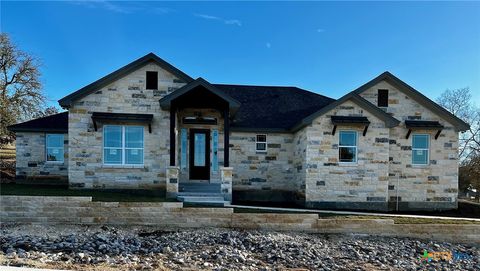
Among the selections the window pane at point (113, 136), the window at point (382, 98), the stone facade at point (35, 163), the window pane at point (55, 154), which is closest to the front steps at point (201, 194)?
the window pane at point (113, 136)

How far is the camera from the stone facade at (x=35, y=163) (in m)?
15.3

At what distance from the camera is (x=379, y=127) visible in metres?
13.0

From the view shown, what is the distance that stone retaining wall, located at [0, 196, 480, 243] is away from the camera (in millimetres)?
9086

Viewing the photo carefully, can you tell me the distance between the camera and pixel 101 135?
12.7 metres

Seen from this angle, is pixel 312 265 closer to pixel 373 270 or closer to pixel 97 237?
pixel 373 270

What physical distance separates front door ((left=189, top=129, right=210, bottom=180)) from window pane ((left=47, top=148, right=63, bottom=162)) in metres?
6.75

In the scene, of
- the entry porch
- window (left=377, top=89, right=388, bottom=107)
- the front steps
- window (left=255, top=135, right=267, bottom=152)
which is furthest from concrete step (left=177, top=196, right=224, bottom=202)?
window (left=377, top=89, right=388, bottom=107)

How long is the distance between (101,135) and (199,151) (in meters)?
4.41

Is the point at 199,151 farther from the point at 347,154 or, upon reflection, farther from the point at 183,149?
the point at 347,154

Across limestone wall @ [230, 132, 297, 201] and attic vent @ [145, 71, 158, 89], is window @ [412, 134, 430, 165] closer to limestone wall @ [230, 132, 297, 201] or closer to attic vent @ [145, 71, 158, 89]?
limestone wall @ [230, 132, 297, 201]

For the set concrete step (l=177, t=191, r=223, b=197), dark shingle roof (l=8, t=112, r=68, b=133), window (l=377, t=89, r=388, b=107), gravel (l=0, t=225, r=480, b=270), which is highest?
window (l=377, t=89, r=388, b=107)

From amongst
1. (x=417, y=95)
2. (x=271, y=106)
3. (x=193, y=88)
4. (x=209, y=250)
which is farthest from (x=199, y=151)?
(x=417, y=95)

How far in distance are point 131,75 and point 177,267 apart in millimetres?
8917

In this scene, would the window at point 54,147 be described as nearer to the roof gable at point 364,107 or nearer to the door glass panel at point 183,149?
the door glass panel at point 183,149
